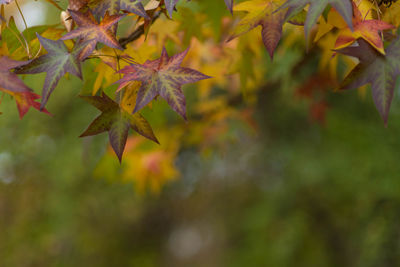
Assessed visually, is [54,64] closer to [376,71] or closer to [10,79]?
[10,79]

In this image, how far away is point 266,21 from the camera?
610 millimetres

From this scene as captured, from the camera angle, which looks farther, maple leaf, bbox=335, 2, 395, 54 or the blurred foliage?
the blurred foliage

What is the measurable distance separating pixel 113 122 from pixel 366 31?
0.38 metres

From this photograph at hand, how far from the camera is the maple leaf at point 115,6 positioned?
0.58 m

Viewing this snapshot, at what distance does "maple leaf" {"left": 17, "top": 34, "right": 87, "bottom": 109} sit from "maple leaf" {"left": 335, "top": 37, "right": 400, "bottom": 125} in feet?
1.23

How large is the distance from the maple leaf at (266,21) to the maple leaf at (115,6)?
150 millimetres

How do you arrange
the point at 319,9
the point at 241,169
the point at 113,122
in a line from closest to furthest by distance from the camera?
the point at 319,9, the point at 113,122, the point at 241,169

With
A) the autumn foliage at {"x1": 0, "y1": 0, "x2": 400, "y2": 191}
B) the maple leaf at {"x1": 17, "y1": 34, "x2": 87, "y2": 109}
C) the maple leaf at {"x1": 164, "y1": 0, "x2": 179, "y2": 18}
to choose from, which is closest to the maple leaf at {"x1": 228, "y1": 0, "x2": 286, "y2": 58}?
the autumn foliage at {"x1": 0, "y1": 0, "x2": 400, "y2": 191}

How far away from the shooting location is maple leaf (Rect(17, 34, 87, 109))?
561 millimetres

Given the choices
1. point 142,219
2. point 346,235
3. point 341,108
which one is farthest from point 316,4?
point 142,219

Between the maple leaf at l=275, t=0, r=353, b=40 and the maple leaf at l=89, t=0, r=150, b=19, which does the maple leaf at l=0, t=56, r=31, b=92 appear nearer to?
the maple leaf at l=89, t=0, r=150, b=19

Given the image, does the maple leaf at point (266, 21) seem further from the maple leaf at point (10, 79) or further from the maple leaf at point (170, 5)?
the maple leaf at point (10, 79)

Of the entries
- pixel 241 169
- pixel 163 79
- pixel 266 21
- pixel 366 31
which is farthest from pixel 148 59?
pixel 241 169

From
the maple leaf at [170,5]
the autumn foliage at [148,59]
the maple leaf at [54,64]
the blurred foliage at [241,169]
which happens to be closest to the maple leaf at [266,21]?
the autumn foliage at [148,59]
